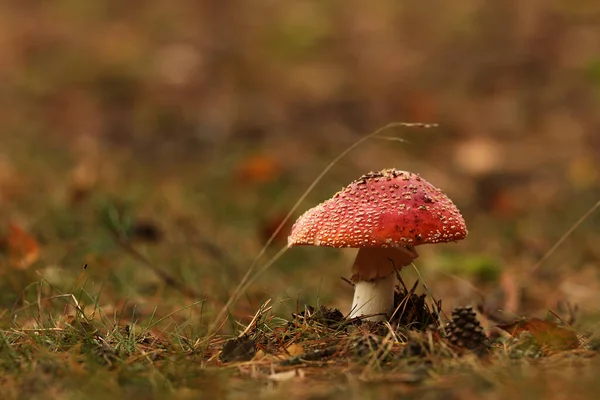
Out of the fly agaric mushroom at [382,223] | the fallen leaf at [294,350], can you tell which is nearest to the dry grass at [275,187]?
the fallen leaf at [294,350]

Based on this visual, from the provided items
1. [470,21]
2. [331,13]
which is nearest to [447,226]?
[470,21]

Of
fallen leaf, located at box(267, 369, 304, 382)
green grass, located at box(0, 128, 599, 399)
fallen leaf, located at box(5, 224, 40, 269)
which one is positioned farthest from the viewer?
fallen leaf, located at box(5, 224, 40, 269)

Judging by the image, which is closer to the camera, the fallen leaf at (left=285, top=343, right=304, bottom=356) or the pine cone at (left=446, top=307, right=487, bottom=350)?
the pine cone at (left=446, top=307, right=487, bottom=350)

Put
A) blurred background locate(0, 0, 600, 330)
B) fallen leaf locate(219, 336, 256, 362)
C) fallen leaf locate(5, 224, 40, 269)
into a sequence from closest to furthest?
fallen leaf locate(219, 336, 256, 362)
fallen leaf locate(5, 224, 40, 269)
blurred background locate(0, 0, 600, 330)

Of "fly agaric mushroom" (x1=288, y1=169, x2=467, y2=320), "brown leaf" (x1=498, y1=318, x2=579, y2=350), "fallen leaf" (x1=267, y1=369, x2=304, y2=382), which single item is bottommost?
"fallen leaf" (x1=267, y1=369, x2=304, y2=382)

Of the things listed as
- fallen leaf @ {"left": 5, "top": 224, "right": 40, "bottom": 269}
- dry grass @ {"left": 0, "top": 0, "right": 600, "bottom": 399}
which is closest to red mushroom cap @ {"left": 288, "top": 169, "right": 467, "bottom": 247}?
dry grass @ {"left": 0, "top": 0, "right": 600, "bottom": 399}

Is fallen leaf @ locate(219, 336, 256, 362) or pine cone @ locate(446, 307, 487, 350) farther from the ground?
pine cone @ locate(446, 307, 487, 350)

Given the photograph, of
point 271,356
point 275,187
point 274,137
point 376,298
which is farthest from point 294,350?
point 274,137

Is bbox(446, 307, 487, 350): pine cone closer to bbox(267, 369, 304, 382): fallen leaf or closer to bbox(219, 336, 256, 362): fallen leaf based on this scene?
bbox(267, 369, 304, 382): fallen leaf

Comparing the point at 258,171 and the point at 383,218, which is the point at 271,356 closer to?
the point at 383,218

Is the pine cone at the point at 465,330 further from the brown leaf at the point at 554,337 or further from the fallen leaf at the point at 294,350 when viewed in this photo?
the fallen leaf at the point at 294,350
